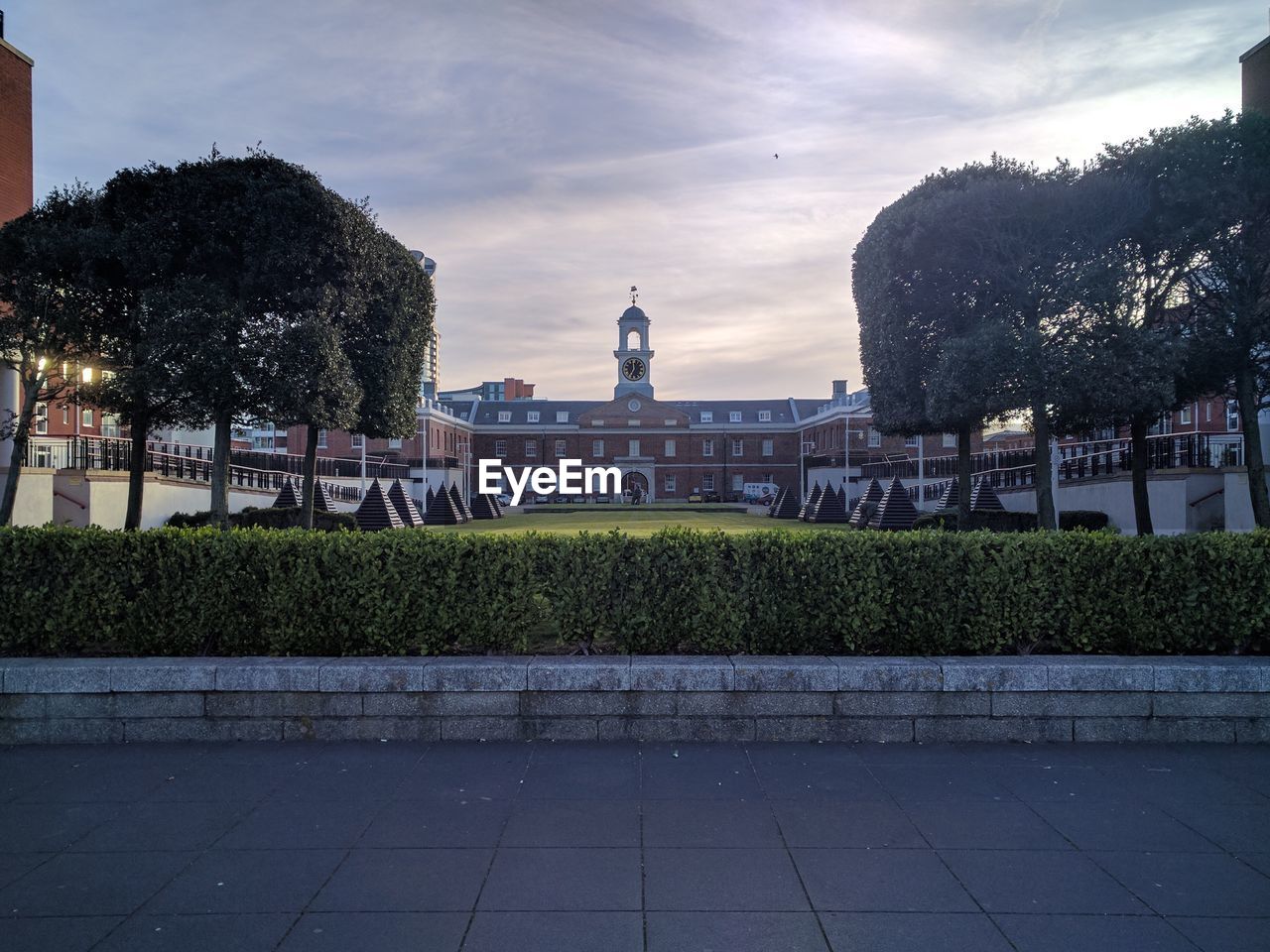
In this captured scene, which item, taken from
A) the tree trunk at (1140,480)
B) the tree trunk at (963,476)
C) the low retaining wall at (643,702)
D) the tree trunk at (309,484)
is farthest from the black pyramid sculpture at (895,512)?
the low retaining wall at (643,702)

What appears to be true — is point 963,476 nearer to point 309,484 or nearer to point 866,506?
point 309,484

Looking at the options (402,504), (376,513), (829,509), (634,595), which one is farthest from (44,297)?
(829,509)

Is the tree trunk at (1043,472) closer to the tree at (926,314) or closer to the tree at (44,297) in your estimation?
the tree at (926,314)

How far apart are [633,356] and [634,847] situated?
74693 mm

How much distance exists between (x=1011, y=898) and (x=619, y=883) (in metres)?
1.53

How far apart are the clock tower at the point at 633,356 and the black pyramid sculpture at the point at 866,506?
44517 mm

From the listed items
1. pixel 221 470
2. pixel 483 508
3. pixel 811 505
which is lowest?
pixel 811 505

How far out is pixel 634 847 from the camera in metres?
3.63

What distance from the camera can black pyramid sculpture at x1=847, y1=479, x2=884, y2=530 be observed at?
2867 cm

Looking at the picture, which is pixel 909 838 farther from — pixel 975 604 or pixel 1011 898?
pixel 975 604

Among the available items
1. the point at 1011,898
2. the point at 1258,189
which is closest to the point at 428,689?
the point at 1011,898

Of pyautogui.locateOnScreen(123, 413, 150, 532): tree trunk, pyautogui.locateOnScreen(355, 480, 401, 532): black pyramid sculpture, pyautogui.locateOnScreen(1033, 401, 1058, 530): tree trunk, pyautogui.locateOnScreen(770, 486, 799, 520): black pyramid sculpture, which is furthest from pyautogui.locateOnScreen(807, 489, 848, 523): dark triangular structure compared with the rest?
pyautogui.locateOnScreen(123, 413, 150, 532): tree trunk

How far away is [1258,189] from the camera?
517 inches

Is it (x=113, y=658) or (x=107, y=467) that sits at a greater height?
(x=107, y=467)
